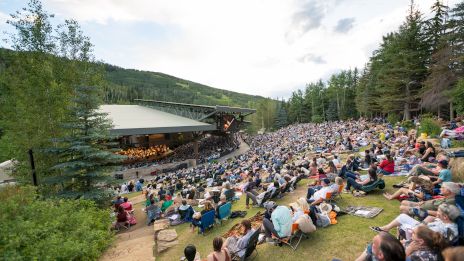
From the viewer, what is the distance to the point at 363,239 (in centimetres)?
533

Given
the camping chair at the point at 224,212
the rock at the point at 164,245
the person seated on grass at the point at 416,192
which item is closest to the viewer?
the person seated on grass at the point at 416,192

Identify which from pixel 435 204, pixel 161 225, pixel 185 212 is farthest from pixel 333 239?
pixel 161 225

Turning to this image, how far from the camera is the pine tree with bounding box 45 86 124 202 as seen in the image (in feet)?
33.2

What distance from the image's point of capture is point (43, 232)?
611 cm

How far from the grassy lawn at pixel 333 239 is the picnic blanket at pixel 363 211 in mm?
130

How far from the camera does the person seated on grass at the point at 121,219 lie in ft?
34.6

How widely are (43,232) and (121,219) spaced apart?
185 inches

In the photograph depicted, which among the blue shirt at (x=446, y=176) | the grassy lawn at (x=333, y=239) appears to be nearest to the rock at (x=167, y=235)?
the grassy lawn at (x=333, y=239)

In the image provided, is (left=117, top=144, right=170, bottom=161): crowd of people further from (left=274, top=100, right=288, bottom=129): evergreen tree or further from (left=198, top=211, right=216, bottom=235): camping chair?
(left=274, top=100, right=288, bottom=129): evergreen tree

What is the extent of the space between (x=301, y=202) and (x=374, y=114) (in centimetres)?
4642

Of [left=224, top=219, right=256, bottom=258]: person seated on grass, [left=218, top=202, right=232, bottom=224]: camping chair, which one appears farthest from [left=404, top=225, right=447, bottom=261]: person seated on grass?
[left=218, top=202, right=232, bottom=224]: camping chair

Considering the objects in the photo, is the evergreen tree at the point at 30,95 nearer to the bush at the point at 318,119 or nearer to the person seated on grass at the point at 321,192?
the person seated on grass at the point at 321,192

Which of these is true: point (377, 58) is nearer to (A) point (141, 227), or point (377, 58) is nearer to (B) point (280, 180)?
(B) point (280, 180)

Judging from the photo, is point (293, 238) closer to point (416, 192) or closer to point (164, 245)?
point (416, 192)
